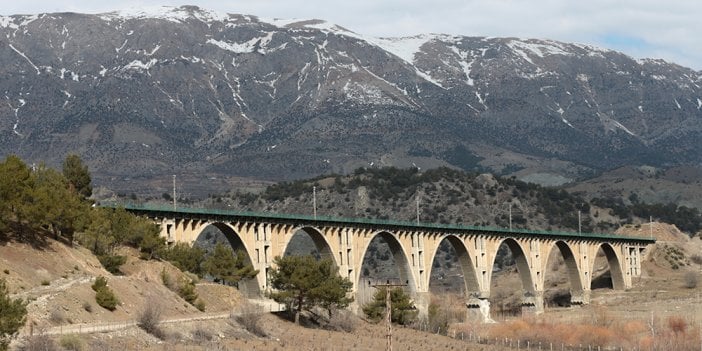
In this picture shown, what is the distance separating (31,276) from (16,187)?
25.8ft

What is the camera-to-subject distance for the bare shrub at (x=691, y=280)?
163062 mm

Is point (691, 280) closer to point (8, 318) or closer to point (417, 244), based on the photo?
point (417, 244)

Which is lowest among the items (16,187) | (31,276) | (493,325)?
(493,325)

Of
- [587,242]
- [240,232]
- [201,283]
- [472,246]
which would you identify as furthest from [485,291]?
[201,283]

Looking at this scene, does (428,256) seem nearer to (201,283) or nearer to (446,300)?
(446,300)

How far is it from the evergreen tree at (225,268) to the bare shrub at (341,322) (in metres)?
8.04

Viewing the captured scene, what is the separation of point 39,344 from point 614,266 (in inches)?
5033

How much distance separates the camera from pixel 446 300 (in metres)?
160

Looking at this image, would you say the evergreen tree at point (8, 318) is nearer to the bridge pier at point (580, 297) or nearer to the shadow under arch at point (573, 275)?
the shadow under arch at point (573, 275)

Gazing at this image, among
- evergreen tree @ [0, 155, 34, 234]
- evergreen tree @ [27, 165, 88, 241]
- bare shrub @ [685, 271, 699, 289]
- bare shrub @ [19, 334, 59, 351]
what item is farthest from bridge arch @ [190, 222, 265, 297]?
bare shrub @ [685, 271, 699, 289]

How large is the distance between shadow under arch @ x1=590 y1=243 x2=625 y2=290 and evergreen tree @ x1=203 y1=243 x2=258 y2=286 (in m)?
79.5

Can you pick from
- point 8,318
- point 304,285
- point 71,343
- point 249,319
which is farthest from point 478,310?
point 8,318

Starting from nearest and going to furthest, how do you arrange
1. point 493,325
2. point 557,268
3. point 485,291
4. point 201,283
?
point 201,283 → point 493,325 → point 485,291 → point 557,268

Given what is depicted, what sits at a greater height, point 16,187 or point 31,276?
point 16,187
